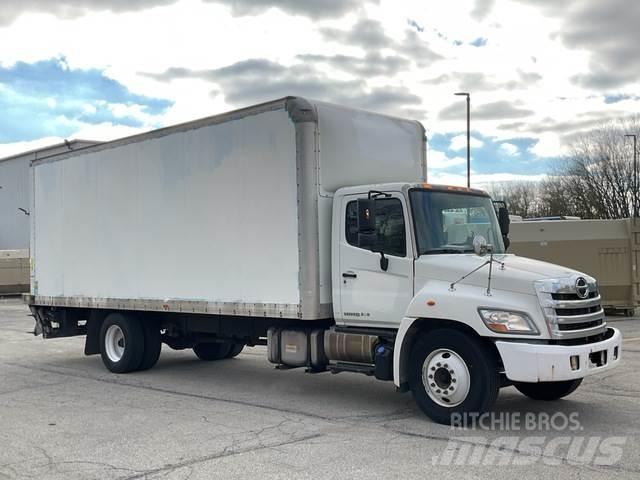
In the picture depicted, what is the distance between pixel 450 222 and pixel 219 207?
3.23 metres

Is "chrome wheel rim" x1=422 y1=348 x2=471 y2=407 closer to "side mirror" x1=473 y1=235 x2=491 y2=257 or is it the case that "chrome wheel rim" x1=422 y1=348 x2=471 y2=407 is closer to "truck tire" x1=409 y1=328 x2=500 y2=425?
"truck tire" x1=409 y1=328 x2=500 y2=425

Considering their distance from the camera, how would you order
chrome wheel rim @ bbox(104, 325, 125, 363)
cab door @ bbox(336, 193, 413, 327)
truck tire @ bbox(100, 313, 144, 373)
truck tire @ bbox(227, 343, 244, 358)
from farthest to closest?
1. truck tire @ bbox(227, 343, 244, 358)
2. chrome wheel rim @ bbox(104, 325, 125, 363)
3. truck tire @ bbox(100, 313, 144, 373)
4. cab door @ bbox(336, 193, 413, 327)

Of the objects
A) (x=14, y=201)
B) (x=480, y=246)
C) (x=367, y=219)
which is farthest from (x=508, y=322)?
(x=14, y=201)

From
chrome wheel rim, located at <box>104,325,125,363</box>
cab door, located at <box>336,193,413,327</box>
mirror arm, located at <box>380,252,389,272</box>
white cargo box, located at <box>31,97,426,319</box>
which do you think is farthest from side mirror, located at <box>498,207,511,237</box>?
chrome wheel rim, located at <box>104,325,125,363</box>

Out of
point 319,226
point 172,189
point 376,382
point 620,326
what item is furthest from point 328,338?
point 620,326

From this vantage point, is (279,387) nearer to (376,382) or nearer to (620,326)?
(376,382)

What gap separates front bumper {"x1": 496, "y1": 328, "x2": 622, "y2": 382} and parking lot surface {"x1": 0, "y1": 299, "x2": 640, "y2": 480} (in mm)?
597

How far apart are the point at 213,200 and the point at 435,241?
3.34 meters

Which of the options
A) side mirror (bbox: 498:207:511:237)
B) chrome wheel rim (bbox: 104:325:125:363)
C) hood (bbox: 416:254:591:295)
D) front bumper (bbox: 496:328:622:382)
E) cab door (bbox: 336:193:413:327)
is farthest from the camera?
Result: chrome wheel rim (bbox: 104:325:125:363)

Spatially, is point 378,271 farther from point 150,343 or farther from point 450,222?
point 150,343

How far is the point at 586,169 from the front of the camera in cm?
4334

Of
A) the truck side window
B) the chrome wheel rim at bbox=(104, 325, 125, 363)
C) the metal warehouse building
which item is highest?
the metal warehouse building

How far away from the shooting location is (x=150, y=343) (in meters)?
11.1

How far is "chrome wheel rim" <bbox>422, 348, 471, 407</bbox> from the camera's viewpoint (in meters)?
7.07
